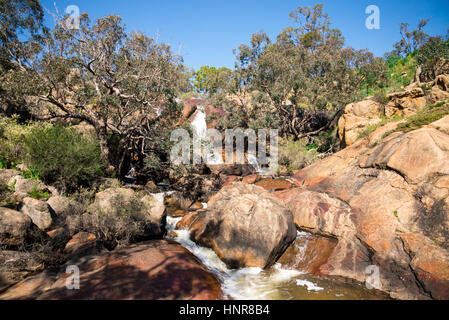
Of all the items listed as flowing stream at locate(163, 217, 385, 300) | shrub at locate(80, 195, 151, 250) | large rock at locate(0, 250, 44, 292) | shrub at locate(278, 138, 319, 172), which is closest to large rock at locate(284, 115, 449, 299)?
flowing stream at locate(163, 217, 385, 300)

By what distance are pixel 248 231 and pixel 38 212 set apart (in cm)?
660

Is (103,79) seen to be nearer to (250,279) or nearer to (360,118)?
(250,279)

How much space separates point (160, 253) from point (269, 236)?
10.9 ft

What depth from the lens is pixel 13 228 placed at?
6.83m

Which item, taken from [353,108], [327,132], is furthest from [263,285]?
[327,132]

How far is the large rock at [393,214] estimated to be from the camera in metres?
6.64

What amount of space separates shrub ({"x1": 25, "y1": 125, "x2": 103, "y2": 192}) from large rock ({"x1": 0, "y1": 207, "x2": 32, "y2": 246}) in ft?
10.1

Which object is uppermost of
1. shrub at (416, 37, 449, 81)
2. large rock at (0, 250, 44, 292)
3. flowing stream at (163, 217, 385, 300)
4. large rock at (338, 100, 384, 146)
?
shrub at (416, 37, 449, 81)

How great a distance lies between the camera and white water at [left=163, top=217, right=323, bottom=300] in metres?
6.62

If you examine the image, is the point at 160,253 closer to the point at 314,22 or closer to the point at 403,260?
the point at 403,260

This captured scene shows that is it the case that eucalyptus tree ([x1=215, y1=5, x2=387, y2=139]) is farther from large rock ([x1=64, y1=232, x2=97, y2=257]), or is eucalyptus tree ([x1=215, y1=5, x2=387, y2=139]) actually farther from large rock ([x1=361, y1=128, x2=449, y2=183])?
large rock ([x1=64, y1=232, x2=97, y2=257])

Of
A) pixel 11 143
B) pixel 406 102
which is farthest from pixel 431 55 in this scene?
pixel 11 143

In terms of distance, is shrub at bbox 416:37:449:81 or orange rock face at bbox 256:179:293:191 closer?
orange rock face at bbox 256:179:293:191

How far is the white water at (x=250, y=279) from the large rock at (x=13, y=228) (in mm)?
4955
